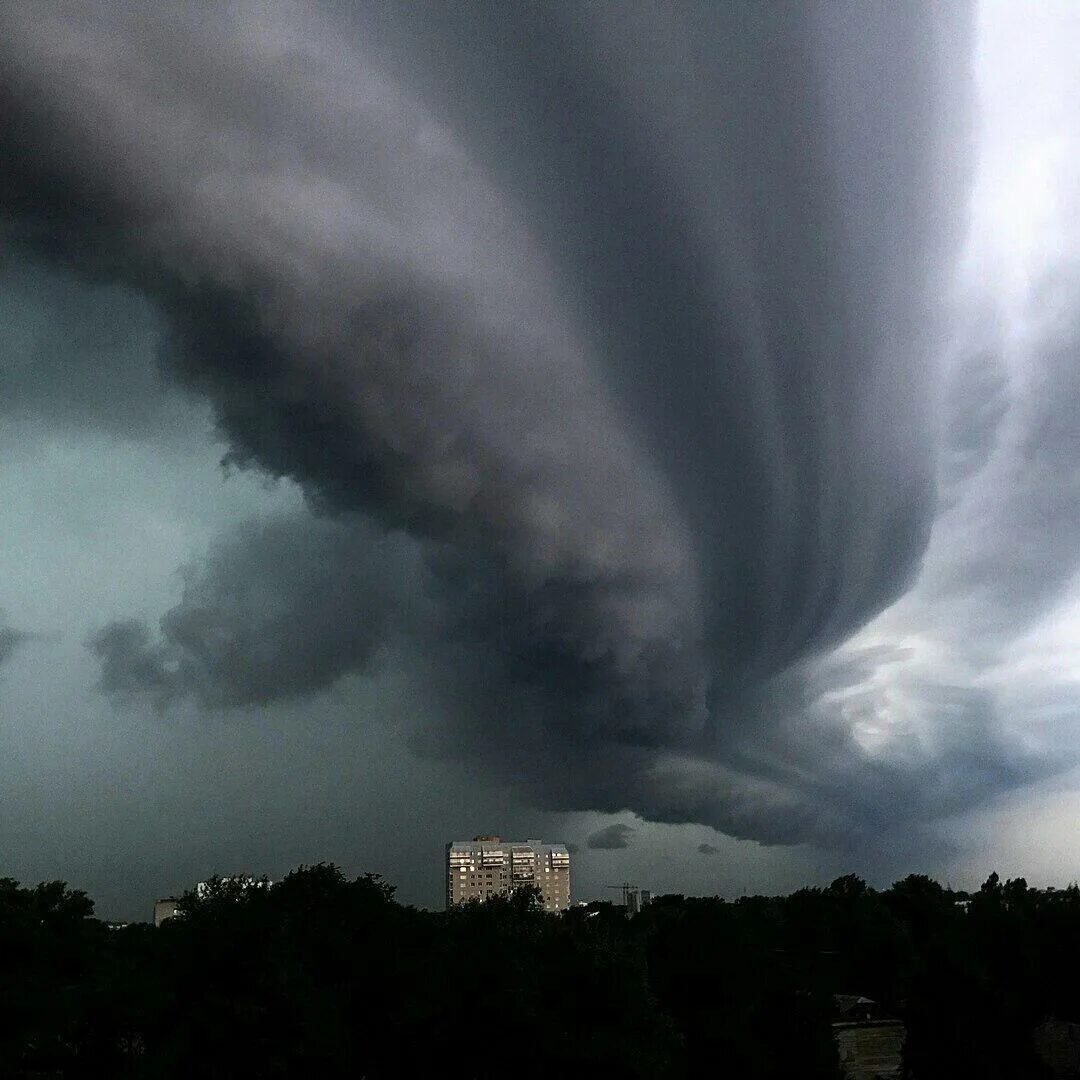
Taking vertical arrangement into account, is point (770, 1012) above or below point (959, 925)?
below

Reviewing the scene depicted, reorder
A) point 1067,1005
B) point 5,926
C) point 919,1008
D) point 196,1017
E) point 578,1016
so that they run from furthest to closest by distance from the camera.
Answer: point 1067,1005 < point 919,1008 < point 5,926 < point 578,1016 < point 196,1017

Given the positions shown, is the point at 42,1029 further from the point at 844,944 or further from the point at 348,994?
the point at 844,944

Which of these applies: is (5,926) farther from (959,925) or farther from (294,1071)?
(959,925)

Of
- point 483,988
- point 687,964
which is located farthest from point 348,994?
point 687,964

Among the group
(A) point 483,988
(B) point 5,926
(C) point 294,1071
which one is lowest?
(C) point 294,1071

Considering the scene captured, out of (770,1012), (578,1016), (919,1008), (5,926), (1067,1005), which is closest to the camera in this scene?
(578,1016)

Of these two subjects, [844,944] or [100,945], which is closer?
[100,945]

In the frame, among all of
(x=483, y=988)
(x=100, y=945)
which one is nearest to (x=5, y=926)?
(x=483, y=988)
